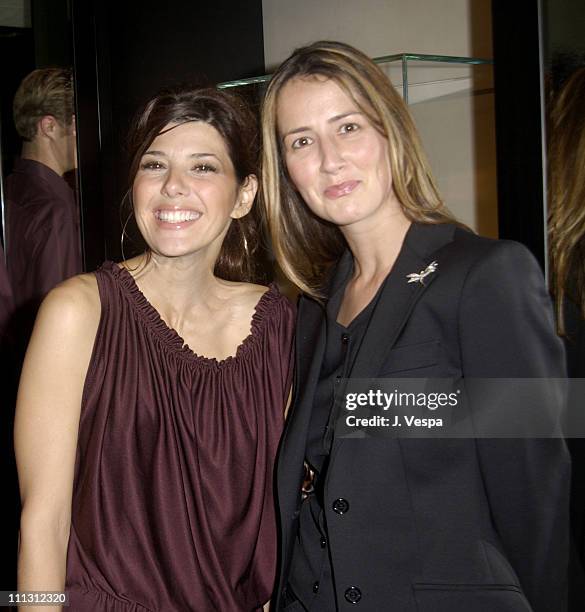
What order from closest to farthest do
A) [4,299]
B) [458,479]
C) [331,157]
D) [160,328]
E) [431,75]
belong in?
[458,479], [331,157], [160,328], [431,75], [4,299]

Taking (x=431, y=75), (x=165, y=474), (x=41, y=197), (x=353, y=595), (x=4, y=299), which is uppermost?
(x=431, y=75)

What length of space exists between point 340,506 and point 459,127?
2.47 ft

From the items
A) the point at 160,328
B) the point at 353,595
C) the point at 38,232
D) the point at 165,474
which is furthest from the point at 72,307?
the point at 38,232

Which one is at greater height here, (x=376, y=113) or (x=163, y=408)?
(x=376, y=113)

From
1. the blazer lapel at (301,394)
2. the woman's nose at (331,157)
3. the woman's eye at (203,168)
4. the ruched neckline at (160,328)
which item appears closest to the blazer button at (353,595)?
the blazer lapel at (301,394)

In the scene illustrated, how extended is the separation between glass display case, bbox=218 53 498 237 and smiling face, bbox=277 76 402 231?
37 cm

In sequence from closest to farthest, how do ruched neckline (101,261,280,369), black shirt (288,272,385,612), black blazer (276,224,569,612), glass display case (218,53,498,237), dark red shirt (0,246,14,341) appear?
1. black blazer (276,224,569,612)
2. black shirt (288,272,385,612)
3. ruched neckline (101,261,280,369)
4. glass display case (218,53,498,237)
5. dark red shirt (0,246,14,341)

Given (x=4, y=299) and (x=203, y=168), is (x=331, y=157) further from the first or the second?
(x=4, y=299)

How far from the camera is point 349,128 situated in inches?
39.2

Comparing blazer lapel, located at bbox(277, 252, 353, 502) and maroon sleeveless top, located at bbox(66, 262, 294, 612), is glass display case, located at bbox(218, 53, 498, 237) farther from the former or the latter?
maroon sleeveless top, located at bbox(66, 262, 294, 612)

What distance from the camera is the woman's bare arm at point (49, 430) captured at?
1.01 m

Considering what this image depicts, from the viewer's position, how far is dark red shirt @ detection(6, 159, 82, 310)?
1.80 meters

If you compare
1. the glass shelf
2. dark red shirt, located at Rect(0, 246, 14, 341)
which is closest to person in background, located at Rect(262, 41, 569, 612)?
the glass shelf

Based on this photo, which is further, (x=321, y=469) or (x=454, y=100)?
(x=454, y=100)
